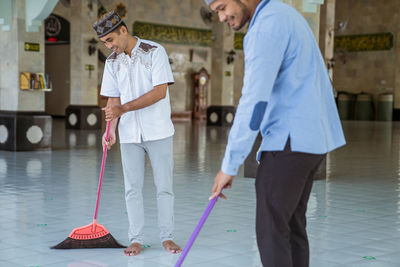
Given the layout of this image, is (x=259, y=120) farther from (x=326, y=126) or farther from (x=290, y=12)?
(x=290, y=12)

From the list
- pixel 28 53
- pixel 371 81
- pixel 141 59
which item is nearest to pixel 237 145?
pixel 141 59

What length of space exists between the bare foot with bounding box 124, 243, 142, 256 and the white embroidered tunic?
64 cm

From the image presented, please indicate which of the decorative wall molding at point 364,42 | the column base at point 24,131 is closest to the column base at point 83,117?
the column base at point 24,131

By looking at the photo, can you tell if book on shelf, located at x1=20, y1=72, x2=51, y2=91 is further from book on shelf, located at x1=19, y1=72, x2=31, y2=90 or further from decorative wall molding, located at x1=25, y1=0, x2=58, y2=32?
decorative wall molding, located at x1=25, y1=0, x2=58, y2=32

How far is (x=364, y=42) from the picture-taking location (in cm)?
2550

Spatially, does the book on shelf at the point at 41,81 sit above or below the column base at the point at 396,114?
above

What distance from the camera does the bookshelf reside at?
9.66m

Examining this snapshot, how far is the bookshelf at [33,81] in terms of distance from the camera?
9664 mm

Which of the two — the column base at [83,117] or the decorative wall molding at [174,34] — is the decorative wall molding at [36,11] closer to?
the column base at [83,117]

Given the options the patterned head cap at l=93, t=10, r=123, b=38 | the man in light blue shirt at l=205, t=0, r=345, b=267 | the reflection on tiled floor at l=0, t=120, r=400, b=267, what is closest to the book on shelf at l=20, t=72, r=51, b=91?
the reflection on tiled floor at l=0, t=120, r=400, b=267

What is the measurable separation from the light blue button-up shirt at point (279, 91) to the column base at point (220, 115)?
16666mm

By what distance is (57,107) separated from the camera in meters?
22.2

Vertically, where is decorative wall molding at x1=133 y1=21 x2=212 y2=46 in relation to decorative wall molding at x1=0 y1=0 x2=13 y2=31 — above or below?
above

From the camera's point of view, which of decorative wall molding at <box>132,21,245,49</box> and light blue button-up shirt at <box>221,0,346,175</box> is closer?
light blue button-up shirt at <box>221,0,346,175</box>
